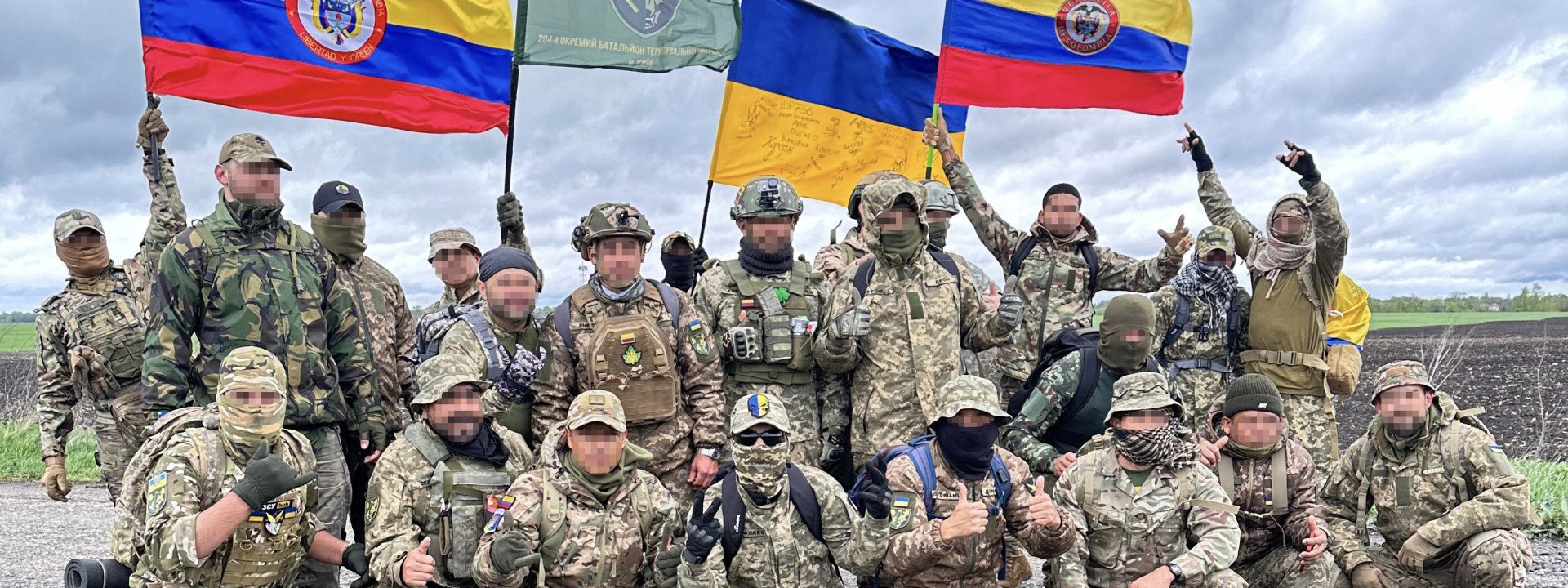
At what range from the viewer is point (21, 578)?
26.7 feet

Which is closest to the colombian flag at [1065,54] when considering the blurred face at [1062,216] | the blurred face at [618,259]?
the blurred face at [1062,216]

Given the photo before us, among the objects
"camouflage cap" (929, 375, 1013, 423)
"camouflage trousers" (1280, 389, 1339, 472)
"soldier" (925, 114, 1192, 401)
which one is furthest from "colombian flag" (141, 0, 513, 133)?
"camouflage trousers" (1280, 389, 1339, 472)

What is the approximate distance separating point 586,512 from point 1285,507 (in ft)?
14.3

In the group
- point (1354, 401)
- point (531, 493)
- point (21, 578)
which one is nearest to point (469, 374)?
point (531, 493)

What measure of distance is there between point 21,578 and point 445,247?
13.8ft

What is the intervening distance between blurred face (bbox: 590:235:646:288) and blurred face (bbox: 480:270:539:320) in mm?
425

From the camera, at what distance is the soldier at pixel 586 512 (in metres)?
5.31

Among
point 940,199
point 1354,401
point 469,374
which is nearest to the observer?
point 469,374

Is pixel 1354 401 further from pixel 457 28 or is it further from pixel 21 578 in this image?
pixel 21 578

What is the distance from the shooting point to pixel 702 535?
5.43 m

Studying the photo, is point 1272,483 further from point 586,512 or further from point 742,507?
point 586,512

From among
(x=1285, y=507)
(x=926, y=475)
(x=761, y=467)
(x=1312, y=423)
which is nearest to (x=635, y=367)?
(x=761, y=467)

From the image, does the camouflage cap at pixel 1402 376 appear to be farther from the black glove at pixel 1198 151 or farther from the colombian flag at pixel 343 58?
the colombian flag at pixel 343 58

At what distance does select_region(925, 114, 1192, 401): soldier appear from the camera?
7949 millimetres
